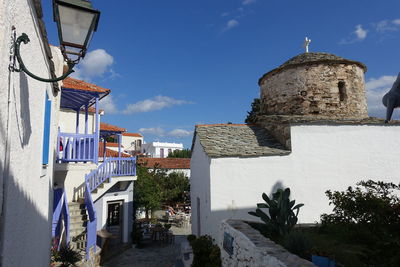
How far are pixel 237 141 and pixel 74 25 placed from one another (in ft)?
23.1

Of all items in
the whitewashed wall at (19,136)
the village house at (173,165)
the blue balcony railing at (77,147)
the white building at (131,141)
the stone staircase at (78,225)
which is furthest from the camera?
the white building at (131,141)

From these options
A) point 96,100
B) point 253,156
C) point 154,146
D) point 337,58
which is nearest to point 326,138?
point 253,156

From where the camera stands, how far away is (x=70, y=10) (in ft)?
7.93

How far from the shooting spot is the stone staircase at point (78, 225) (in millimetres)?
9297

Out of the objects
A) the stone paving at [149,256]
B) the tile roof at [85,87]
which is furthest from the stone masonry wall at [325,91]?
the stone paving at [149,256]

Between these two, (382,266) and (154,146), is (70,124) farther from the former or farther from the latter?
(154,146)

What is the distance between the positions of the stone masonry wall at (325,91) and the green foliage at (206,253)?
235 inches

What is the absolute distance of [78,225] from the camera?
984 cm

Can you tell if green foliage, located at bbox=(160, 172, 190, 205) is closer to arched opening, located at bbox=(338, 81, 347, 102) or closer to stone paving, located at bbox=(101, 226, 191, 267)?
stone paving, located at bbox=(101, 226, 191, 267)

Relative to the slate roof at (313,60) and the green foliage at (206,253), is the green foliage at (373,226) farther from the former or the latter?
the slate roof at (313,60)

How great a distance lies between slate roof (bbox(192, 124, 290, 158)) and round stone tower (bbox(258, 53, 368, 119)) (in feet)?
6.38

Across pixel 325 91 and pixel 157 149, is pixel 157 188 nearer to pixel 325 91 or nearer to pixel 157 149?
pixel 325 91

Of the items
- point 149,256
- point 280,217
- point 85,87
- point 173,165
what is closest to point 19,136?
point 280,217

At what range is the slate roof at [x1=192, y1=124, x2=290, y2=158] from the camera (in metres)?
8.16
